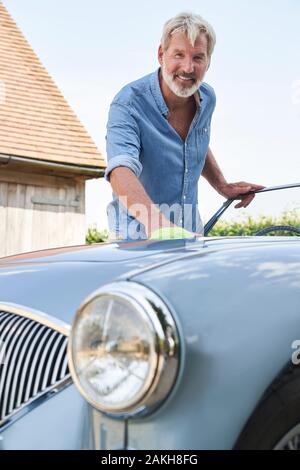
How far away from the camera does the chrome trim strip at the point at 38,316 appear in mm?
1725

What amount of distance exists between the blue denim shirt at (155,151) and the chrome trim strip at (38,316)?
1.47 m

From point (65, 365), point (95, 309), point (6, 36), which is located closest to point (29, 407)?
point (65, 365)

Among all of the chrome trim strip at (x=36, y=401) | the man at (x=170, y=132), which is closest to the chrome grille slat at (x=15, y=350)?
the chrome trim strip at (x=36, y=401)

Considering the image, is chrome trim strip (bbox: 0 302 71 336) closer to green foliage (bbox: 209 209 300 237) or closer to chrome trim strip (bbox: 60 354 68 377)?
chrome trim strip (bbox: 60 354 68 377)

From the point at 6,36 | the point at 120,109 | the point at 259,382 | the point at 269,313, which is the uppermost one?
the point at 6,36

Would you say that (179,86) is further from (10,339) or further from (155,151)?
(10,339)

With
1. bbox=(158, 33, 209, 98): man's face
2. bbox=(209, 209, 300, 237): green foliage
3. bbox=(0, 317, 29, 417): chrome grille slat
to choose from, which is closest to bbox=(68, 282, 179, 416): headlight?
bbox=(0, 317, 29, 417): chrome grille slat

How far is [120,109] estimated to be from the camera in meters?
3.43

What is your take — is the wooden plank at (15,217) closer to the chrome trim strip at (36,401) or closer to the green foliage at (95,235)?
the green foliage at (95,235)

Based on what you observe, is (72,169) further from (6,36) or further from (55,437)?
(55,437)

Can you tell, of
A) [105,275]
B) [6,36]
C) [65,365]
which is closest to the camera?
[65,365]

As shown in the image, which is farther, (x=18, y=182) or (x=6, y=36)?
(x=6, y=36)

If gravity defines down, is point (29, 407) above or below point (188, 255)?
below

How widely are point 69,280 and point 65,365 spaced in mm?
271
